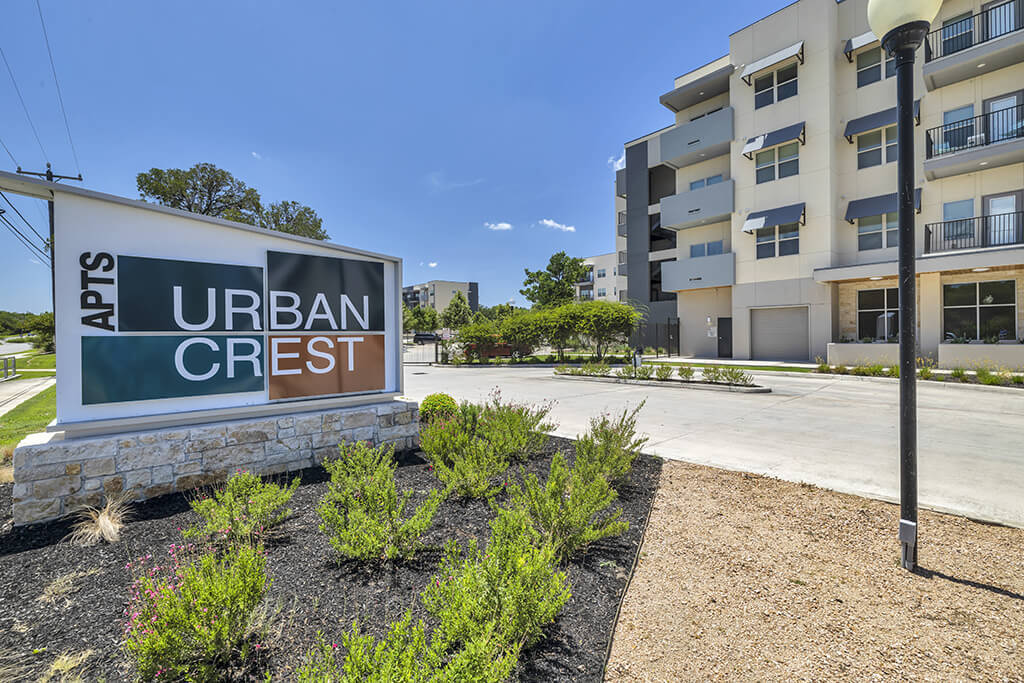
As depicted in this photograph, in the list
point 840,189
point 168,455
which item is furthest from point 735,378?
point 840,189

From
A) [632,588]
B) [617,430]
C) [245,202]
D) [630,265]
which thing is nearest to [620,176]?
[630,265]

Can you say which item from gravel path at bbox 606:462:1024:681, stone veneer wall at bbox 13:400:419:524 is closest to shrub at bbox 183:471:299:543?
stone veneer wall at bbox 13:400:419:524

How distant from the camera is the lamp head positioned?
10.1 feet

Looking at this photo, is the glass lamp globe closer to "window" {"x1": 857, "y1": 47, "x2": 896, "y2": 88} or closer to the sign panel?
the sign panel

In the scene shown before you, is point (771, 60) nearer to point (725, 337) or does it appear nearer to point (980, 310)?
point (725, 337)

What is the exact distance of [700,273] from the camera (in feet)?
86.7

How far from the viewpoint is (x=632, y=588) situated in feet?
10.1

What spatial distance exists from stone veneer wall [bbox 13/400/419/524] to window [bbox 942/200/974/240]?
24528 mm

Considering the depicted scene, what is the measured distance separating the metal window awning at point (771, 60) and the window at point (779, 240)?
8.24m

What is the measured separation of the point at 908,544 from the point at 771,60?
27263 mm

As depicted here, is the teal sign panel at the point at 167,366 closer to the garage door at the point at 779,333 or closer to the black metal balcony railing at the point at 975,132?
the garage door at the point at 779,333

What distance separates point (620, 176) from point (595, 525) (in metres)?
39.4

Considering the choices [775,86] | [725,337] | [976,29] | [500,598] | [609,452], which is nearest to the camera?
[500,598]

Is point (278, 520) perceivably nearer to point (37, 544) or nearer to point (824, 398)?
point (37, 544)
